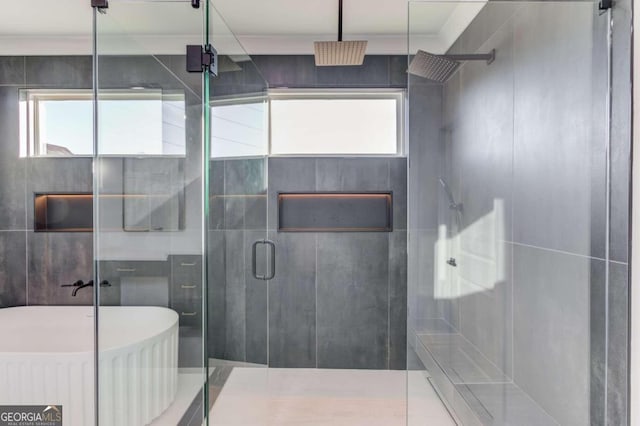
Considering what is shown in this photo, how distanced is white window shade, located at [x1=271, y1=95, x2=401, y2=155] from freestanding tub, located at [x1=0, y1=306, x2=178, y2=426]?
185 cm

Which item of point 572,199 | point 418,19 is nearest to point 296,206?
point 418,19

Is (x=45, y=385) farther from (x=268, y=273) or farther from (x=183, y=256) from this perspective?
(x=268, y=273)

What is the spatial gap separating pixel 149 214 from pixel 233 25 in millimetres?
1746

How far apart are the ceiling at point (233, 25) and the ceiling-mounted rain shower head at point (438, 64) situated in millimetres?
38

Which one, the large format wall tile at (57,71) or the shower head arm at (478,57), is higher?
the large format wall tile at (57,71)

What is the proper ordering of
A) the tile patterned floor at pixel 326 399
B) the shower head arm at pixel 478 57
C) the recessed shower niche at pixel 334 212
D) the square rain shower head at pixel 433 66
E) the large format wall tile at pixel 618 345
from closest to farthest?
the large format wall tile at pixel 618 345 → the shower head arm at pixel 478 57 → the square rain shower head at pixel 433 66 → the tile patterned floor at pixel 326 399 → the recessed shower niche at pixel 334 212

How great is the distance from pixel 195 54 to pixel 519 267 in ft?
5.19

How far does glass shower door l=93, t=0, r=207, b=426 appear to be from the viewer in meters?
1.54

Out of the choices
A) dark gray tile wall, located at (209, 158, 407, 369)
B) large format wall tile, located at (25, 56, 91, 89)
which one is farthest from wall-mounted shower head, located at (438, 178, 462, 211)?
large format wall tile, located at (25, 56, 91, 89)

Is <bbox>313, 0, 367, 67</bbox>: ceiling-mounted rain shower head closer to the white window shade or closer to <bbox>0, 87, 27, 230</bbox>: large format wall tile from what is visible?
the white window shade

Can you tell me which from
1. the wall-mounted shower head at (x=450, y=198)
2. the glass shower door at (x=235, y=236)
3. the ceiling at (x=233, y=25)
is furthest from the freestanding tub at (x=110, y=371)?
the wall-mounted shower head at (x=450, y=198)

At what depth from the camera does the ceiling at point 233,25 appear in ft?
5.07

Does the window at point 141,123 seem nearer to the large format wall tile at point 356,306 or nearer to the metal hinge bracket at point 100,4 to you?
the metal hinge bracket at point 100,4

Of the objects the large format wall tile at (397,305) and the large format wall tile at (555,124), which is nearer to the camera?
the large format wall tile at (555,124)
